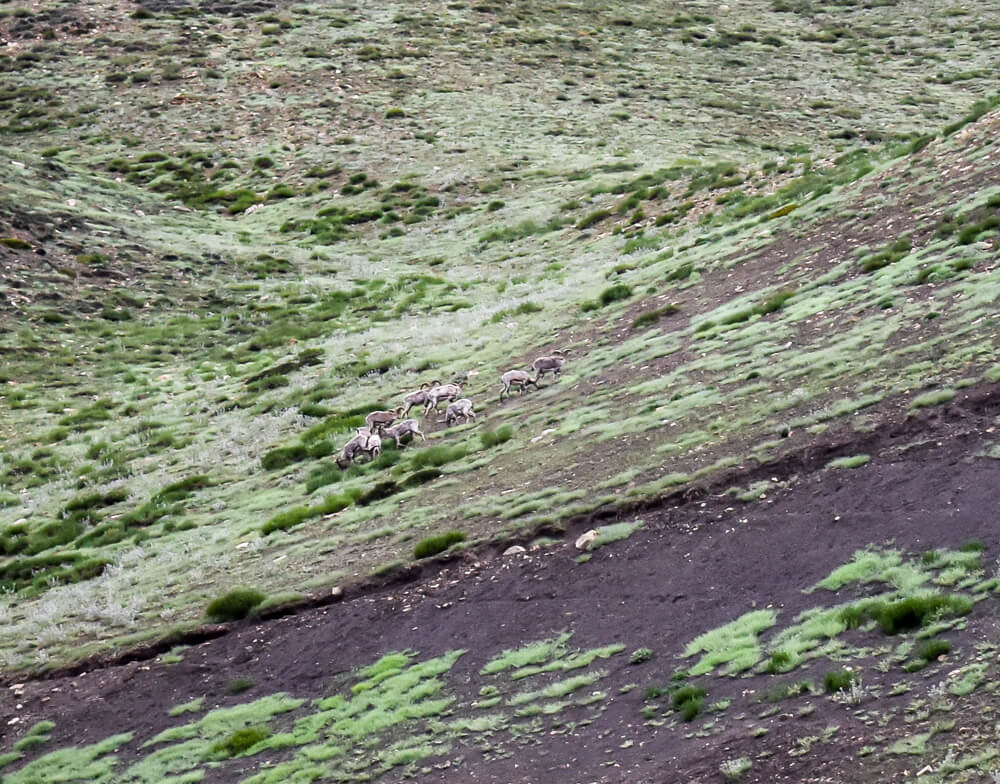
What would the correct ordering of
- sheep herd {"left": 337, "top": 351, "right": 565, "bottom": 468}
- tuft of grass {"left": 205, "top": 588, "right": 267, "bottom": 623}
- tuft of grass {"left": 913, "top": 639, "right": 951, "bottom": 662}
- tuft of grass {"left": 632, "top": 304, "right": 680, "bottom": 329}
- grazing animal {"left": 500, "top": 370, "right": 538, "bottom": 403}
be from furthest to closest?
tuft of grass {"left": 632, "top": 304, "right": 680, "bottom": 329} → grazing animal {"left": 500, "top": 370, "right": 538, "bottom": 403} → sheep herd {"left": 337, "top": 351, "right": 565, "bottom": 468} → tuft of grass {"left": 205, "top": 588, "right": 267, "bottom": 623} → tuft of grass {"left": 913, "top": 639, "right": 951, "bottom": 662}

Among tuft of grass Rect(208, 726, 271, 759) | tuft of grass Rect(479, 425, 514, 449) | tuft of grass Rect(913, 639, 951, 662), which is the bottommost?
tuft of grass Rect(208, 726, 271, 759)

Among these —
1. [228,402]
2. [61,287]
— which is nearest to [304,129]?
[61,287]

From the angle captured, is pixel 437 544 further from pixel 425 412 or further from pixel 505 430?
pixel 425 412

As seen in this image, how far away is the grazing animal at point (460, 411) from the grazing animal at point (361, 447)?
170 cm

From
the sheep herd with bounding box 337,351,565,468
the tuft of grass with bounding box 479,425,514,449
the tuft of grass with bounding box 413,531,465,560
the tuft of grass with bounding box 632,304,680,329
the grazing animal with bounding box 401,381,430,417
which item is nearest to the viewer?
the tuft of grass with bounding box 413,531,465,560

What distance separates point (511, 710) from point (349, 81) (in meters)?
62.7

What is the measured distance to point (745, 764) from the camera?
11852mm

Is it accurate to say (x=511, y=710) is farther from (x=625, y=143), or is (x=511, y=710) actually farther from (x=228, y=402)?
(x=625, y=143)

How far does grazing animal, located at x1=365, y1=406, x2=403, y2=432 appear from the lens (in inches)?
1075

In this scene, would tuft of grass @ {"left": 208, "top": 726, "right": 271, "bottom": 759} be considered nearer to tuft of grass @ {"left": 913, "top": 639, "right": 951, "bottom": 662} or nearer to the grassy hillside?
the grassy hillside

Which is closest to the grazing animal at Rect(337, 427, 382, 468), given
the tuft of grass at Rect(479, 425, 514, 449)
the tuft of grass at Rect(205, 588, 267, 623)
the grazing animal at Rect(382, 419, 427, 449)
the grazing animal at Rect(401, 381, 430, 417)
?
the grazing animal at Rect(382, 419, 427, 449)

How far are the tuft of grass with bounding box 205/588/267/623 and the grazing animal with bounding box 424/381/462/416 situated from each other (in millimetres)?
8654

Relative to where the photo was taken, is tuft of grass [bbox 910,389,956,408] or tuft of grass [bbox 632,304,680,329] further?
tuft of grass [bbox 632,304,680,329]

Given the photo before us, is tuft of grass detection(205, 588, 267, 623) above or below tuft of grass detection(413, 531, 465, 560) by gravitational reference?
below
